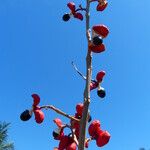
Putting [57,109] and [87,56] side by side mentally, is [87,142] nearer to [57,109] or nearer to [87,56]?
[57,109]

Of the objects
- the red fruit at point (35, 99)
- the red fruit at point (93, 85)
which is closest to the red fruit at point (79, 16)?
the red fruit at point (93, 85)

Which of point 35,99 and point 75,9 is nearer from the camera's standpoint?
point 35,99

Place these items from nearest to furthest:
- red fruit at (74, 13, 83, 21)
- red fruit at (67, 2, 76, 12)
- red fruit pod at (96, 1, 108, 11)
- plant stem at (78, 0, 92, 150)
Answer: plant stem at (78, 0, 92, 150)
red fruit pod at (96, 1, 108, 11)
red fruit at (74, 13, 83, 21)
red fruit at (67, 2, 76, 12)

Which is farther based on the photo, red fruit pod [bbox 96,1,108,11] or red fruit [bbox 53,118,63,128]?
red fruit pod [bbox 96,1,108,11]

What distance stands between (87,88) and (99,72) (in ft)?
1.70

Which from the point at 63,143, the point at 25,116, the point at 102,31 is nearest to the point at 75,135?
the point at 63,143

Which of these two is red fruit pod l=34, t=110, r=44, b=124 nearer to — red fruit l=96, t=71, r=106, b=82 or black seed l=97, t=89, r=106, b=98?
black seed l=97, t=89, r=106, b=98

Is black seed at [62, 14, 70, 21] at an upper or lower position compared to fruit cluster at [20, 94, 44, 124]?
upper

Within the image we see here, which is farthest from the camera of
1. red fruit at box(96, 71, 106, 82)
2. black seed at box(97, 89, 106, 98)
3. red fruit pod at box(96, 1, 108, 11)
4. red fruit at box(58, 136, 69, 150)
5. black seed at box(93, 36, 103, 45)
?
red fruit pod at box(96, 1, 108, 11)

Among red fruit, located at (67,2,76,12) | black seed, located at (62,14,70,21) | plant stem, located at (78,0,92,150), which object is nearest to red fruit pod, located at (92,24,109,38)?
plant stem, located at (78,0,92,150)

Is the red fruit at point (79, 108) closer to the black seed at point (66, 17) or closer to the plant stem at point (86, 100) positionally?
the plant stem at point (86, 100)

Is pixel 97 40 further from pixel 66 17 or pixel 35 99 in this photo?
pixel 66 17

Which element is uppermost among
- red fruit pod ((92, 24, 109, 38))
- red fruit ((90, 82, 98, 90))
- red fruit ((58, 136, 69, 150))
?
red fruit pod ((92, 24, 109, 38))

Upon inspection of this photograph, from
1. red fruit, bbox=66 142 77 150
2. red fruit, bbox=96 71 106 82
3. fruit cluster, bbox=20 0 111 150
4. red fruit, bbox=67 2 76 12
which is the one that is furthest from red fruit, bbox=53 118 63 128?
red fruit, bbox=67 2 76 12
